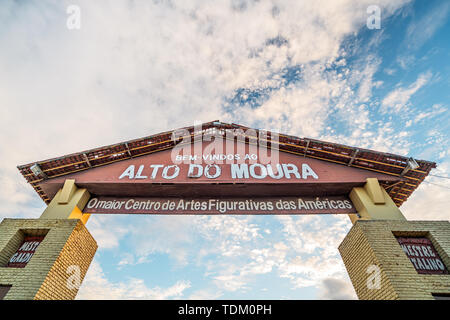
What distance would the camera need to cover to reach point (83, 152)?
36.0ft

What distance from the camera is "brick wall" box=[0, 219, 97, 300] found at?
7344 mm

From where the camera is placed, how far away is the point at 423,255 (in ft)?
27.3

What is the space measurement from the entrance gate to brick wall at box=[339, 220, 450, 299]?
0.11ft

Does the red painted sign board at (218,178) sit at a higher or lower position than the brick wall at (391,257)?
higher

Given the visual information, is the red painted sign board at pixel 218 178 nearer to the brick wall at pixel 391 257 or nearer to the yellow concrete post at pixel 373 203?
the yellow concrete post at pixel 373 203

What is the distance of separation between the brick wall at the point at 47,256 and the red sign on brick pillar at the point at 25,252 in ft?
0.48

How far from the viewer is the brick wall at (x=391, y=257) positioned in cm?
721

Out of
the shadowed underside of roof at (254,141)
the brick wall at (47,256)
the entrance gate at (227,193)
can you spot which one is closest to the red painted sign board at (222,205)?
the entrance gate at (227,193)

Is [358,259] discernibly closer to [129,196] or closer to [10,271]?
[129,196]

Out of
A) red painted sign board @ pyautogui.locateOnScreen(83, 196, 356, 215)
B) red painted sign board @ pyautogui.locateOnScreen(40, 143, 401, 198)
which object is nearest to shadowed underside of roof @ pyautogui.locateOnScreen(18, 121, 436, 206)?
red painted sign board @ pyautogui.locateOnScreen(40, 143, 401, 198)

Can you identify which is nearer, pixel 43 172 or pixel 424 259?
pixel 424 259

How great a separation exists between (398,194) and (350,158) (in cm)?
287
